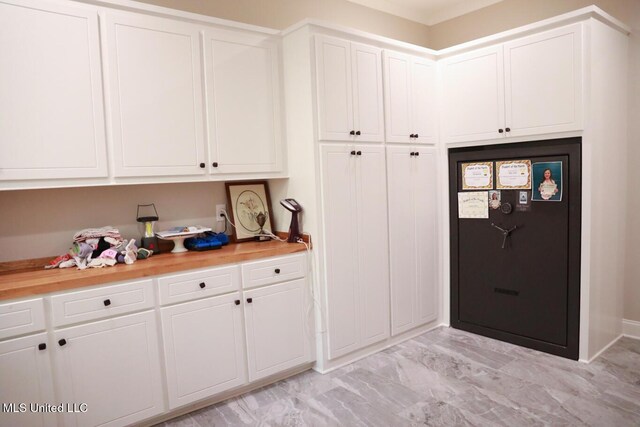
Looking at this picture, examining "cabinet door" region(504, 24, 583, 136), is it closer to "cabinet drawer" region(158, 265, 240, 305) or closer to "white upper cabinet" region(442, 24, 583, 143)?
"white upper cabinet" region(442, 24, 583, 143)

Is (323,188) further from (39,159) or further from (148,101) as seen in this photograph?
(39,159)

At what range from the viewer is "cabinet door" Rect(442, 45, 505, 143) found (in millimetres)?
3209

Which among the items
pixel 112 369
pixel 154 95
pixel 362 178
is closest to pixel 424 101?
pixel 362 178

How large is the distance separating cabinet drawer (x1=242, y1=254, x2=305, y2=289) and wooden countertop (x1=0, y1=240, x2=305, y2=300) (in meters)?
0.05

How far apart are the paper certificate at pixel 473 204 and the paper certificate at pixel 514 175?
153 mm

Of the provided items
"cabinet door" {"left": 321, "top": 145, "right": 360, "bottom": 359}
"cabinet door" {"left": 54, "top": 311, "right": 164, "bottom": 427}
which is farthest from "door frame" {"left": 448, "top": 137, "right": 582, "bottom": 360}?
"cabinet door" {"left": 54, "top": 311, "right": 164, "bottom": 427}

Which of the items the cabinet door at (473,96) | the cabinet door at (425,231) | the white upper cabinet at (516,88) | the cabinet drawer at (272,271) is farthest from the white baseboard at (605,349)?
the cabinet drawer at (272,271)

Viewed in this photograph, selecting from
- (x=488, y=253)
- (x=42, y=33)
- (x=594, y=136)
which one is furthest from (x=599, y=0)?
(x=42, y=33)

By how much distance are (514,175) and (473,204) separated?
0.39 m

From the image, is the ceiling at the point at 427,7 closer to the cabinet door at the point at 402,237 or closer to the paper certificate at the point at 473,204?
the cabinet door at the point at 402,237

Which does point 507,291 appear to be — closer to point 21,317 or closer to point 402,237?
point 402,237

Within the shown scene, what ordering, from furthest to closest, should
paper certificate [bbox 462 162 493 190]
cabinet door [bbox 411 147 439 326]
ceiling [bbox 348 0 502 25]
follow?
ceiling [bbox 348 0 502 25] < cabinet door [bbox 411 147 439 326] < paper certificate [bbox 462 162 493 190]

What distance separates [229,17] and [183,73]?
70 cm

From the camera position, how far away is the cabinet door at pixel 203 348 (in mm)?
2404
